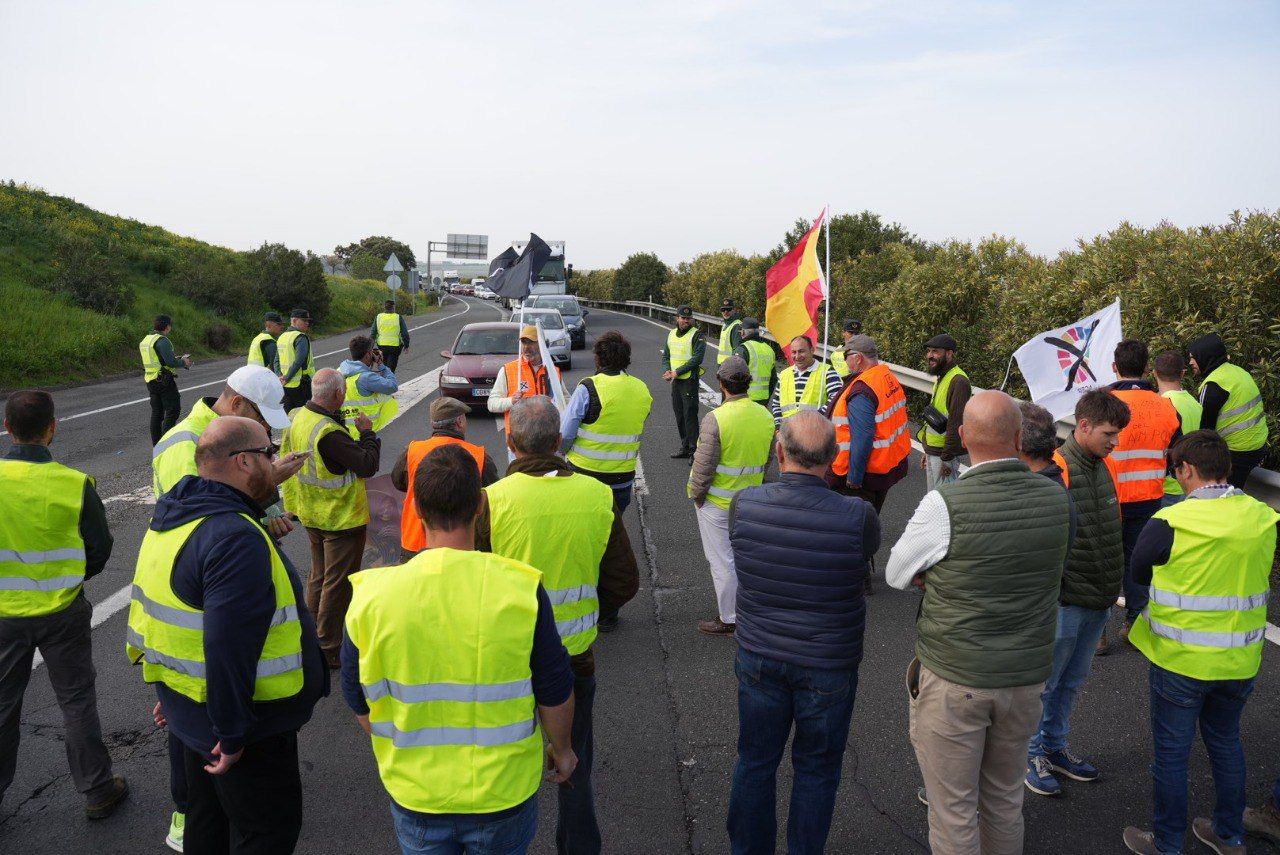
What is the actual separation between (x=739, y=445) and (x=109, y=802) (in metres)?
3.81

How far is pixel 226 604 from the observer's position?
2471mm

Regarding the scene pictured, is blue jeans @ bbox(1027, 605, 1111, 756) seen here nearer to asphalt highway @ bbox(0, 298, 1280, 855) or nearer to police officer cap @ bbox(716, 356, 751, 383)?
asphalt highway @ bbox(0, 298, 1280, 855)

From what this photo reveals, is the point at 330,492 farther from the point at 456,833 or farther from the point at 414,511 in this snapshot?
the point at 456,833

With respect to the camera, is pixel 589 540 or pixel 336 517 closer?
pixel 589 540

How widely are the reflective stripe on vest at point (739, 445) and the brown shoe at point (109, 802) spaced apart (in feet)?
11.7

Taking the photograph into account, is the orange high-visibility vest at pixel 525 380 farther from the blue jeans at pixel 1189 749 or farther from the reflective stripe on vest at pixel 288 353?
the reflective stripe on vest at pixel 288 353

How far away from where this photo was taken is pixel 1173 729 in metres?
3.30

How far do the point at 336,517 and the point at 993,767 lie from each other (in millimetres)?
3816

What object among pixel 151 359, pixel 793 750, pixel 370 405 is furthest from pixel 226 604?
pixel 151 359

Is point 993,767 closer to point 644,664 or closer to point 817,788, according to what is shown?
point 817,788

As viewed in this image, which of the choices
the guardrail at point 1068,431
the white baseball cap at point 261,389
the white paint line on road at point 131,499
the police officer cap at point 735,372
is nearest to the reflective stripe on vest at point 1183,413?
the guardrail at point 1068,431

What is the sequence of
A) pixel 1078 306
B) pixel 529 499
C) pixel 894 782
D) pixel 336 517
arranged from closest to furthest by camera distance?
1. pixel 529 499
2. pixel 894 782
3. pixel 336 517
4. pixel 1078 306

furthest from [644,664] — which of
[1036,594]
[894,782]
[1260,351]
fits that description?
[1260,351]

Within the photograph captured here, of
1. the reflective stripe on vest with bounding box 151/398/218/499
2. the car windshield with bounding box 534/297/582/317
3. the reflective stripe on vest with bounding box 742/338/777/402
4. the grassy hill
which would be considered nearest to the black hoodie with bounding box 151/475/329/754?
the reflective stripe on vest with bounding box 151/398/218/499
